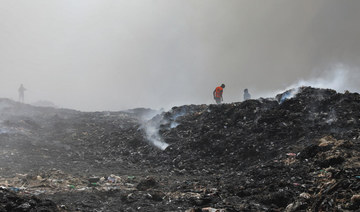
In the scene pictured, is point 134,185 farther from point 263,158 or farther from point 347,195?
point 347,195

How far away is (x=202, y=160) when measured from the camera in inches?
383

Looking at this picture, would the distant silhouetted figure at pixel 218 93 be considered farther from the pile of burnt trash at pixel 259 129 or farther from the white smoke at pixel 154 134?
the white smoke at pixel 154 134

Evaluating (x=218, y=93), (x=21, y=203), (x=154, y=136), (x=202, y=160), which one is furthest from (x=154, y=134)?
(x=21, y=203)

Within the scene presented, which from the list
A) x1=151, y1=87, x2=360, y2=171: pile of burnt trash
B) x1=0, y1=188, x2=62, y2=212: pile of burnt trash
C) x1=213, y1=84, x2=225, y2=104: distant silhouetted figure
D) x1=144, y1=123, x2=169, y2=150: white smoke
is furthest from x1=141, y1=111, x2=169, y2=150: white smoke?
Answer: x1=0, y1=188, x2=62, y2=212: pile of burnt trash

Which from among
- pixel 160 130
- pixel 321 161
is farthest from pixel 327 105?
pixel 160 130

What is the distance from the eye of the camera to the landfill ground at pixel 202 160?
5.38m

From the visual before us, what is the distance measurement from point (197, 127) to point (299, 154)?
5366 millimetres

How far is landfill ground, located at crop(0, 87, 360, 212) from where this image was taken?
538 centimetres

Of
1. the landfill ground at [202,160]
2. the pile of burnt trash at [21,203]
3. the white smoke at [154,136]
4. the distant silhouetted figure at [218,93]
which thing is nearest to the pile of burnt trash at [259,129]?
the landfill ground at [202,160]

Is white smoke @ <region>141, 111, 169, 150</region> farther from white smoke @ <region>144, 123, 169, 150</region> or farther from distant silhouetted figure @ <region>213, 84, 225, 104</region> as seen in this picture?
distant silhouetted figure @ <region>213, 84, 225, 104</region>

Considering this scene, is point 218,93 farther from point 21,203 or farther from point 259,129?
point 21,203

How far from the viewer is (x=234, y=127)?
1101cm

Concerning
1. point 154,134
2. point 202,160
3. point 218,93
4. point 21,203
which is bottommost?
point 21,203

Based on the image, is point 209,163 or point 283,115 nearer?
point 209,163
